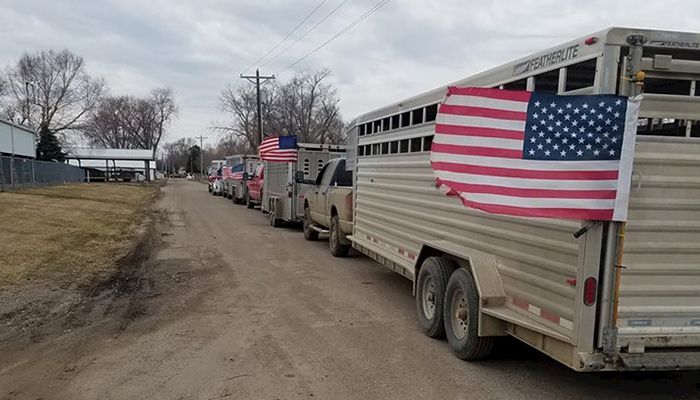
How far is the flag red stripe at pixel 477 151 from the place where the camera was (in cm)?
384

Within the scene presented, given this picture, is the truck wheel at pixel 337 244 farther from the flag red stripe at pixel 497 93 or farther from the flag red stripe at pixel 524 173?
the flag red stripe at pixel 497 93

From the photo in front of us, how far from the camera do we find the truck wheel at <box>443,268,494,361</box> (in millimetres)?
5016

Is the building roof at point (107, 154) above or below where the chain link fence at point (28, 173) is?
above

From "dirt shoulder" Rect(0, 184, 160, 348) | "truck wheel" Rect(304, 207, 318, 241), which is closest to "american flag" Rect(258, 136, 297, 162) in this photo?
"truck wheel" Rect(304, 207, 318, 241)

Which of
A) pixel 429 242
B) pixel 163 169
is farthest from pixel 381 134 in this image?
pixel 163 169

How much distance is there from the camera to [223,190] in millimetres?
39188

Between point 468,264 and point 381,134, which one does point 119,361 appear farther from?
point 381,134

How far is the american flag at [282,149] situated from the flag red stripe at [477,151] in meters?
12.8

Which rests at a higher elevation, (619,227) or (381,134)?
(381,134)

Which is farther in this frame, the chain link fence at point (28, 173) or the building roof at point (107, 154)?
the building roof at point (107, 154)

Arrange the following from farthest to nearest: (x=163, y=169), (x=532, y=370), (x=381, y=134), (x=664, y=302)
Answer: (x=163, y=169)
(x=381, y=134)
(x=532, y=370)
(x=664, y=302)

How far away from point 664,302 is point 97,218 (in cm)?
1788

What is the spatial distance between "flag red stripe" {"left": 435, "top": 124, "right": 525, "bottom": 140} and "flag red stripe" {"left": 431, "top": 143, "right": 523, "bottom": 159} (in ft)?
0.32

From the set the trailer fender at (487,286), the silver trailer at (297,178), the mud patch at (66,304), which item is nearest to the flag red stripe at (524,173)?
the trailer fender at (487,286)
